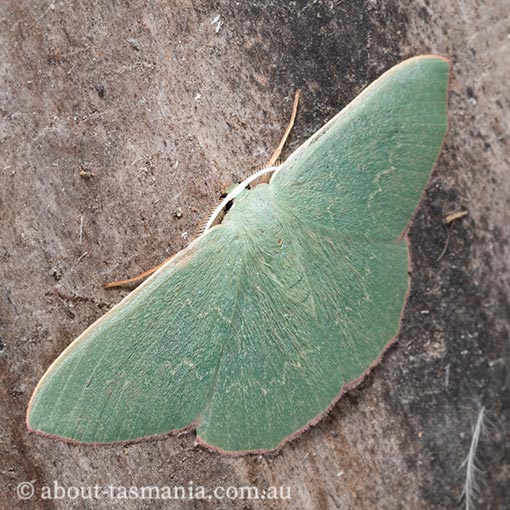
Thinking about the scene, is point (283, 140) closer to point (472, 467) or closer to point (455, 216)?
point (455, 216)

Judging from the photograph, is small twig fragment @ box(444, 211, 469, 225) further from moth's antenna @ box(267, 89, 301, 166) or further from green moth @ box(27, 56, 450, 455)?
moth's antenna @ box(267, 89, 301, 166)

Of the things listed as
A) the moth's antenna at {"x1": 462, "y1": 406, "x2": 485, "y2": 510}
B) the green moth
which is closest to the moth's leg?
the green moth

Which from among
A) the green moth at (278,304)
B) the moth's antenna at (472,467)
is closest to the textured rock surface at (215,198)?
the moth's antenna at (472,467)

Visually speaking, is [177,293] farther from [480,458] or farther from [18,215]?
[480,458]

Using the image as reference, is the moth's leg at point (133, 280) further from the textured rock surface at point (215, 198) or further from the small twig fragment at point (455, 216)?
the small twig fragment at point (455, 216)

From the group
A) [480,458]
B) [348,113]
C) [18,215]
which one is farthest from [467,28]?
[18,215]

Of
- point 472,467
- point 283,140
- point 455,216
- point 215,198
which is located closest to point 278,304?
point 215,198
